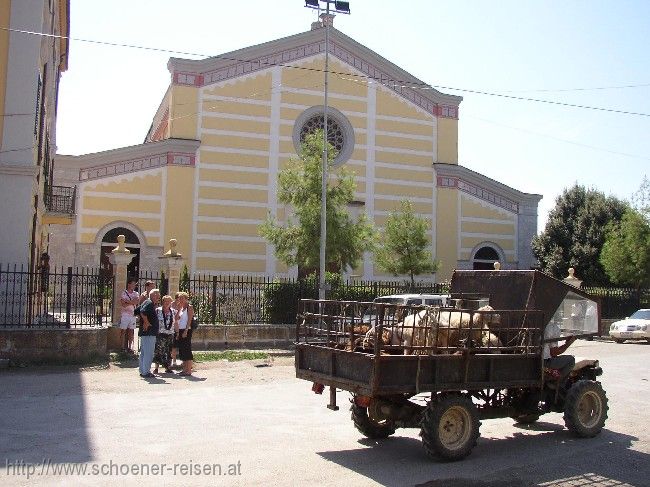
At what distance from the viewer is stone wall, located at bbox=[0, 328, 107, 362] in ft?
50.5

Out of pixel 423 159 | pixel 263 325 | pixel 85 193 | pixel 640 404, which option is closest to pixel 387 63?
pixel 423 159

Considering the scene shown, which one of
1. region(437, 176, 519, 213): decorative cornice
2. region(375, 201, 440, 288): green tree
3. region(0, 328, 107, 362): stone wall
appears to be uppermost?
region(437, 176, 519, 213): decorative cornice

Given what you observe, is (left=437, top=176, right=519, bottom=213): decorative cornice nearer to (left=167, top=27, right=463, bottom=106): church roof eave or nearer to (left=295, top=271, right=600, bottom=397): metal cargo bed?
(left=167, top=27, right=463, bottom=106): church roof eave

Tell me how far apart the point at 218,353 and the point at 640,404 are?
10621 mm

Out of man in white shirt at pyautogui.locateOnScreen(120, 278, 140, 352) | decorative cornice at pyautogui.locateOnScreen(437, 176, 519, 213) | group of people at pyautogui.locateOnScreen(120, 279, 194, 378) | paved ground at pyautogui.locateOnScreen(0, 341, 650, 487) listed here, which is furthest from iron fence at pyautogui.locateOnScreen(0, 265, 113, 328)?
decorative cornice at pyautogui.locateOnScreen(437, 176, 519, 213)

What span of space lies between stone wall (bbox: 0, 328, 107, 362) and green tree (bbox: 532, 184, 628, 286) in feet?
93.1

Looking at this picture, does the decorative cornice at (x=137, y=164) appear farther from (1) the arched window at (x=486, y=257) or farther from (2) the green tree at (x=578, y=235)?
(2) the green tree at (x=578, y=235)

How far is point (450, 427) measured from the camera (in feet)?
26.9

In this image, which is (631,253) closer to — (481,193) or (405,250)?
(481,193)

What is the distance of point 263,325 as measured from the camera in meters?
21.5

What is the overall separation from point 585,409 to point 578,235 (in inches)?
1313

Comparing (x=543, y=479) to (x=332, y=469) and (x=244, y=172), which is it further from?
(x=244, y=172)

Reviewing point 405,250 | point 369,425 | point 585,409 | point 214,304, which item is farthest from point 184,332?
point 405,250

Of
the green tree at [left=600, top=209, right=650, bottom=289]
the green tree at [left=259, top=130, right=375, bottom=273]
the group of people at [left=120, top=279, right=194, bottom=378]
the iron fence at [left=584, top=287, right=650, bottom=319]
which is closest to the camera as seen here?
the group of people at [left=120, top=279, right=194, bottom=378]
